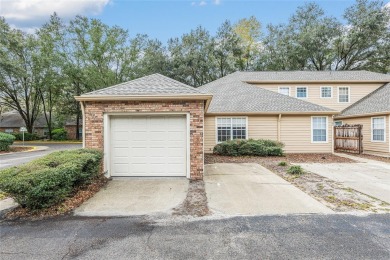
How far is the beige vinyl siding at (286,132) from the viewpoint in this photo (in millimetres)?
14602

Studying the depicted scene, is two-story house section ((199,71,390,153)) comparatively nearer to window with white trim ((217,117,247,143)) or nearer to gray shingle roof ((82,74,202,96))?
window with white trim ((217,117,247,143))

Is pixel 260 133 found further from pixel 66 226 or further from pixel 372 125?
pixel 66 226

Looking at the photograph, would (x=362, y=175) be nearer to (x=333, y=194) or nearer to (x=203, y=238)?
(x=333, y=194)

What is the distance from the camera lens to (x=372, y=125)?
14.8 m

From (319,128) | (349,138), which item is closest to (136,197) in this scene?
(319,128)

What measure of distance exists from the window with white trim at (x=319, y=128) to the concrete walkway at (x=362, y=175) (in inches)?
144

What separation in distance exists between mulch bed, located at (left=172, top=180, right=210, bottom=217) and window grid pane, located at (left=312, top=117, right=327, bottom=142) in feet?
34.5

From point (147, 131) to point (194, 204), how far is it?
129 inches

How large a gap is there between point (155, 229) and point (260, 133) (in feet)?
37.9

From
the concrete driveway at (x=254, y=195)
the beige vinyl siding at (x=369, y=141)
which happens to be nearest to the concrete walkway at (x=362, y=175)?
the concrete driveway at (x=254, y=195)

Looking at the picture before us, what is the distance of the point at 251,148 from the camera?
13.1 metres

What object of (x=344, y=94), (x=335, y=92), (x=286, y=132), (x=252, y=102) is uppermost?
Answer: (x=335, y=92)

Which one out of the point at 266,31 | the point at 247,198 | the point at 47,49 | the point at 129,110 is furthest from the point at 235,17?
the point at 247,198

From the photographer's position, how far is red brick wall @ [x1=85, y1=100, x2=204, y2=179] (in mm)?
7621
